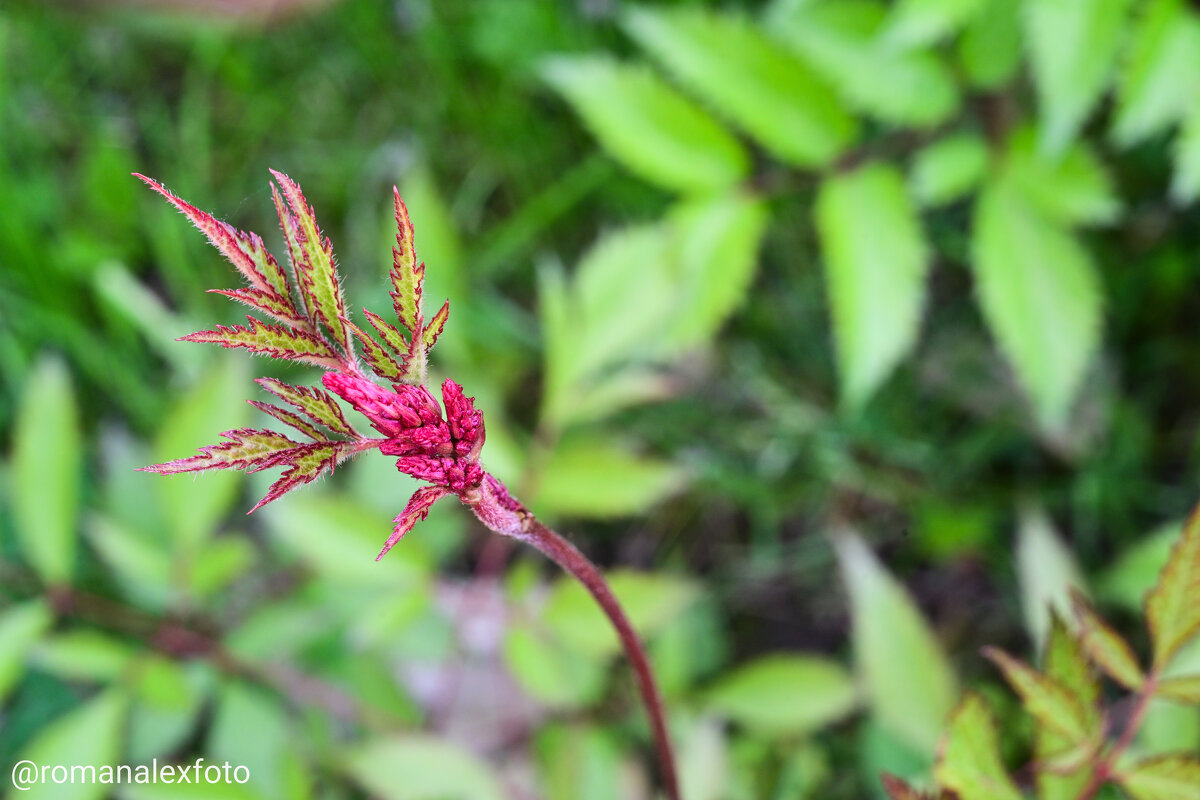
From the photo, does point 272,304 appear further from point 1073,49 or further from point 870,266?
point 1073,49

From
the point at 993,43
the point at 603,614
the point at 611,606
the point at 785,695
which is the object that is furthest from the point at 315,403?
the point at 993,43

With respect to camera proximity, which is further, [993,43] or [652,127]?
[652,127]

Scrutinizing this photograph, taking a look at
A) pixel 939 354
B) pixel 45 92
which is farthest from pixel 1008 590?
pixel 45 92

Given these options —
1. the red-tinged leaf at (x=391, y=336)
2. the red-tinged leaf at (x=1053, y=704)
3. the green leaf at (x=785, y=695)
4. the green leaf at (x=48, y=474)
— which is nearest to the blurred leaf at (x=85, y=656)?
the green leaf at (x=48, y=474)

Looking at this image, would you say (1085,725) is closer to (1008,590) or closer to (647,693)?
(647,693)

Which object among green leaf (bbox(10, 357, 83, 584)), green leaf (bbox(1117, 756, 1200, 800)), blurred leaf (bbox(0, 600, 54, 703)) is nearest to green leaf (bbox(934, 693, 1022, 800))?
green leaf (bbox(1117, 756, 1200, 800))

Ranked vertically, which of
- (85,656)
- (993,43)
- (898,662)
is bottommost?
(898,662)
